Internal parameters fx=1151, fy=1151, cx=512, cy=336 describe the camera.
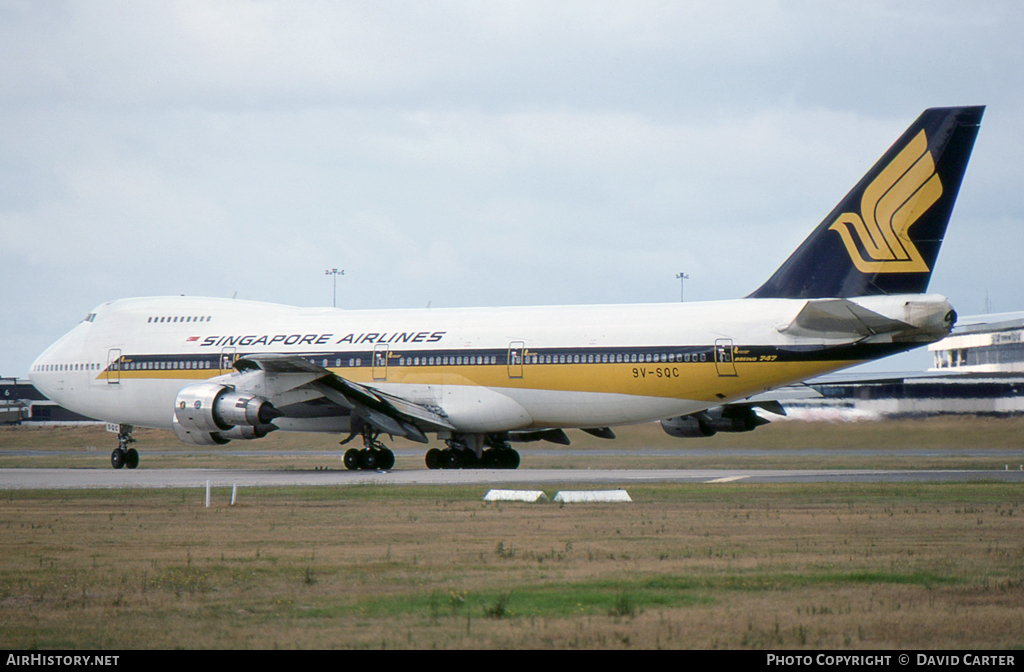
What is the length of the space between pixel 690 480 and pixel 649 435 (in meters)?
14.5

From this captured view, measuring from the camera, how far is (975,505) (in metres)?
20.6

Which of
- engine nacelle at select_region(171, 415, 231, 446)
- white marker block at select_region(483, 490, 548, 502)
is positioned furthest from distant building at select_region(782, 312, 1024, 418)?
engine nacelle at select_region(171, 415, 231, 446)

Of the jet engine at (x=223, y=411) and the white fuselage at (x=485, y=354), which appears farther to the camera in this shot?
the jet engine at (x=223, y=411)

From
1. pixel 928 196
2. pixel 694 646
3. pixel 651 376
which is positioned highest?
pixel 928 196

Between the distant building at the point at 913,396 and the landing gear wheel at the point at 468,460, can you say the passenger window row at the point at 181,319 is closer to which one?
the landing gear wheel at the point at 468,460

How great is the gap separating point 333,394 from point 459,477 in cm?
580

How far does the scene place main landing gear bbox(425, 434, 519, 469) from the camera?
123 ft

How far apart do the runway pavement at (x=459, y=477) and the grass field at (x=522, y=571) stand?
3952 mm

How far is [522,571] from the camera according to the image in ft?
44.3

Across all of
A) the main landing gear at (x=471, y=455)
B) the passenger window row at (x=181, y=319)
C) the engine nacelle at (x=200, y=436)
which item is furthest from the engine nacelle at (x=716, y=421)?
the passenger window row at (x=181, y=319)

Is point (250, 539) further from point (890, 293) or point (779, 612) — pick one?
point (890, 293)

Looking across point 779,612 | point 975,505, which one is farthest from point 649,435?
point 779,612

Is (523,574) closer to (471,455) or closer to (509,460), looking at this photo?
(471,455)

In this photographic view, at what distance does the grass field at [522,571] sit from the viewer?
388 inches
